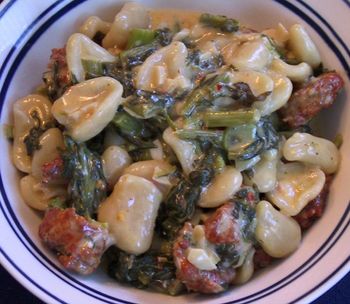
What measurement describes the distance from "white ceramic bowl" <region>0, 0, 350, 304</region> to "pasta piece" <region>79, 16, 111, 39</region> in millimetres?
53

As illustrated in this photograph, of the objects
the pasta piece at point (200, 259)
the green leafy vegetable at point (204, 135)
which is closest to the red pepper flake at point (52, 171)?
the green leafy vegetable at point (204, 135)

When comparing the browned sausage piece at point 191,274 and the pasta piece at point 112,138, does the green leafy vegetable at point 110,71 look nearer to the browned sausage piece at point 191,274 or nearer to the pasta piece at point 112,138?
the pasta piece at point 112,138

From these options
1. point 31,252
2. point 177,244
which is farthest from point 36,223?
point 177,244

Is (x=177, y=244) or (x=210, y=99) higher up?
(x=210, y=99)

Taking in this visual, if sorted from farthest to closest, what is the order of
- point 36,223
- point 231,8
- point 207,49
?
point 231,8 < point 207,49 < point 36,223

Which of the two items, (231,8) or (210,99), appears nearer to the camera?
(210,99)

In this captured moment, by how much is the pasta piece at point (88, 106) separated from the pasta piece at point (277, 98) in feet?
1.46

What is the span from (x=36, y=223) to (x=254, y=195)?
0.68 metres

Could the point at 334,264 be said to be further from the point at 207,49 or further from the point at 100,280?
the point at 207,49

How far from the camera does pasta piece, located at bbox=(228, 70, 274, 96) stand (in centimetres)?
180

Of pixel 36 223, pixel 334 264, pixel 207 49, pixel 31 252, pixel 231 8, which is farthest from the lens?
pixel 231 8

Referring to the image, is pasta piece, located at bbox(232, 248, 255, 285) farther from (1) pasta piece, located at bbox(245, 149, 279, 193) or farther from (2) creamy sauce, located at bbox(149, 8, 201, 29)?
(2) creamy sauce, located at bbox(149, 8, 201, 29)

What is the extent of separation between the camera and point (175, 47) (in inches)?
75.0

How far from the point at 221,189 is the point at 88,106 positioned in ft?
1.59
